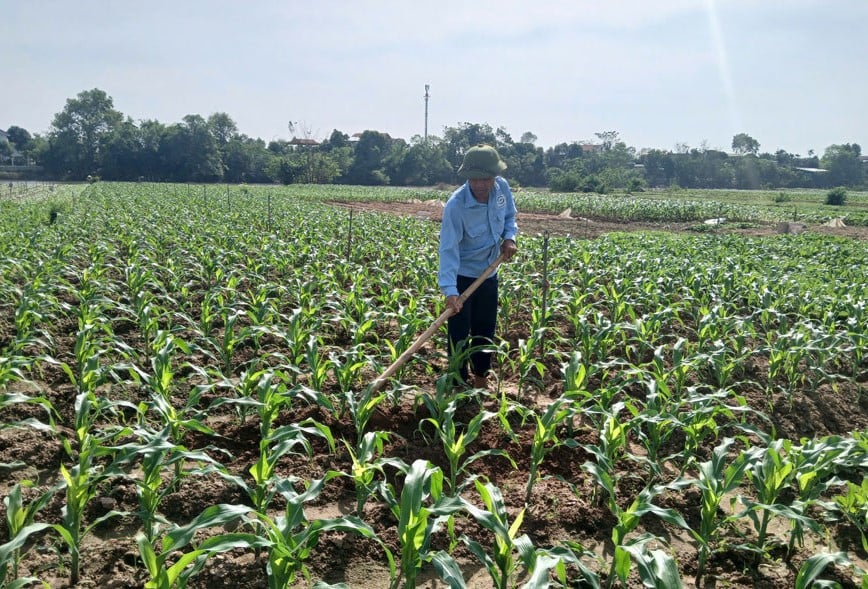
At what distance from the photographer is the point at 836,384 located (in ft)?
18.1

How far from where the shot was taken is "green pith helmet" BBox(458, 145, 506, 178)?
4.23 metres

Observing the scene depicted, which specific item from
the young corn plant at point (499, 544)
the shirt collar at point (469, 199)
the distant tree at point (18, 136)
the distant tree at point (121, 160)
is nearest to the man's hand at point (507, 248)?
the shirt collar at point (469, 199)

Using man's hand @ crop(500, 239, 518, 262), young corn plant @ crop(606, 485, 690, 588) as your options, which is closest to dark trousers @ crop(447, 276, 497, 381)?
man's hand @ crop(500, 239, 518, 262)

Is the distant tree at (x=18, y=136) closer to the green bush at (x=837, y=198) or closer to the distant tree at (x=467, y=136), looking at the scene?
the distant tree at (x=467, y=136)

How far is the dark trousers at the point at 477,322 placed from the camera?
471cm

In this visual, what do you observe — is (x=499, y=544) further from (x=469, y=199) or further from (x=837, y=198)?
(x=837, y=198)

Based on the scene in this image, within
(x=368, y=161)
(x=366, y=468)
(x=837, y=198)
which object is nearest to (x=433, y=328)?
(x=366, y=468)

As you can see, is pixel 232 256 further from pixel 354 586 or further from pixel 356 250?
pixel 354 586

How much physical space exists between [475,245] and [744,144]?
14020 centimetres

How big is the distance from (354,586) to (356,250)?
29.5 ft

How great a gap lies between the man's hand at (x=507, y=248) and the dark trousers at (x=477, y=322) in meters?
0.24

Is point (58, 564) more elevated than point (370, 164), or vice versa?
point (370, 164)

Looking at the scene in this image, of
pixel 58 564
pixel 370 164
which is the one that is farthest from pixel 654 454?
pixel 370 164

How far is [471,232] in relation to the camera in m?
4.58
